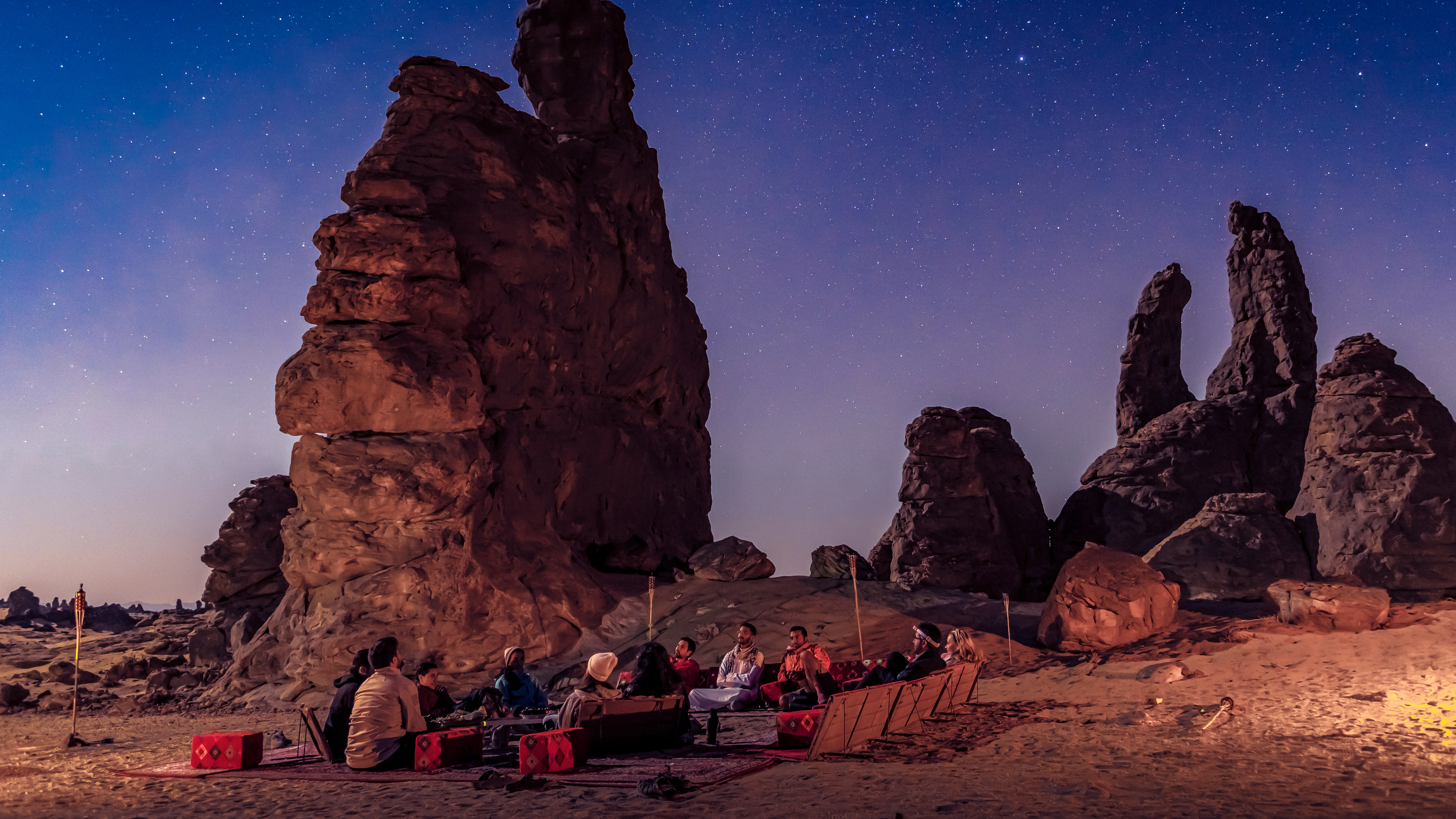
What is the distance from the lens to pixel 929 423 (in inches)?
1299

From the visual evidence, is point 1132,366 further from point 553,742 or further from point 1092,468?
point 553,742

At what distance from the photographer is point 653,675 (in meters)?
9.82

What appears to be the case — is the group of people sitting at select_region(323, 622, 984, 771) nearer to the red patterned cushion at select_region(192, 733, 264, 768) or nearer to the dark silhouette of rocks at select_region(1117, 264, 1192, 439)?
the red patterned cushion at select_region(192, 733, 264, 768)

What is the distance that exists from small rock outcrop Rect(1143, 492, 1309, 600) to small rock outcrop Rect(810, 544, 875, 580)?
26.7ft

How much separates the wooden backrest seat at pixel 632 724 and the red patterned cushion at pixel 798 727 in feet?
3.68

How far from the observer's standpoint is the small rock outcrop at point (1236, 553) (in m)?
26.6

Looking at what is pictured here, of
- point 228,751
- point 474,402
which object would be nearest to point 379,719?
point 228,751

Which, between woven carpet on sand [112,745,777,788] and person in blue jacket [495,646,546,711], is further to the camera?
person in blue jacket [495,646,546,711]

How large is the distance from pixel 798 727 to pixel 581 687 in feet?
7.35

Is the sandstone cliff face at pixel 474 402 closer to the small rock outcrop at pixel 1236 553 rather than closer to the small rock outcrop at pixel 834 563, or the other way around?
the small rock outcrop at pixel 834 563

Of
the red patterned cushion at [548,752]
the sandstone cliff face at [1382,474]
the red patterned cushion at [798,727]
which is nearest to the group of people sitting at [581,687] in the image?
the red patterned cushion at [798,727]

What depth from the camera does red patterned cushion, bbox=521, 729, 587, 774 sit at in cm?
830

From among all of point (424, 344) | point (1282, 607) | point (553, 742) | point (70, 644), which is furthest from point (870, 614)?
point (70, 644)

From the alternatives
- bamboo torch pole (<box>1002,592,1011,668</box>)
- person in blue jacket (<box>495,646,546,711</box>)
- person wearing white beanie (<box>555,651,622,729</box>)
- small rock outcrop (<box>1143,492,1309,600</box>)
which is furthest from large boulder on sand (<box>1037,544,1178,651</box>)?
small rock outcrop (<box>1143,492,1309,600</box>)
